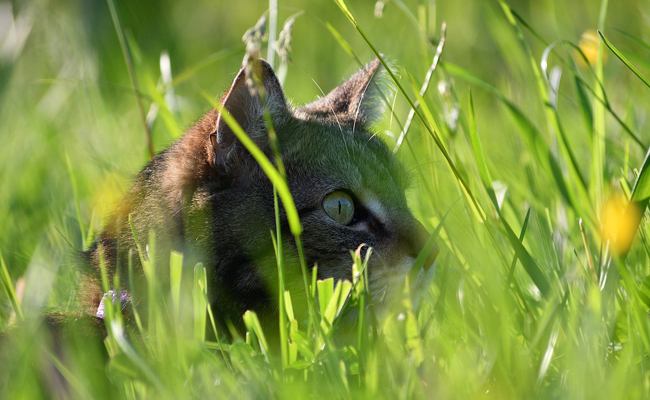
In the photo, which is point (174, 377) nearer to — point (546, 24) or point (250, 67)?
point (250, 67)

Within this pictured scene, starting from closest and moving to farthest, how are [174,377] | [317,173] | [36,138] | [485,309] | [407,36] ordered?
[174,377], [485,309], [317,173], [36,138], [407,36]

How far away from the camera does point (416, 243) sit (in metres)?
1.63

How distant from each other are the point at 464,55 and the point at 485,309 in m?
3.30

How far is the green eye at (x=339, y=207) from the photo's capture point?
1.60 meters

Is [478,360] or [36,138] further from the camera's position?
[36,138]

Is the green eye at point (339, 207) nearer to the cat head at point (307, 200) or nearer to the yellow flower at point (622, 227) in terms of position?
the cat head at point (307, 200)

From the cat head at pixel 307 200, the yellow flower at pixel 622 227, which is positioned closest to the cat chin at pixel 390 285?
the cat head at pixel 307 200

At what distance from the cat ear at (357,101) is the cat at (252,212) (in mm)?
261

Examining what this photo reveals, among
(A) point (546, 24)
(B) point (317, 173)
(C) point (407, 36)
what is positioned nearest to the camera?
(B) point (317, 173)

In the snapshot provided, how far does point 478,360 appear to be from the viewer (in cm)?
117

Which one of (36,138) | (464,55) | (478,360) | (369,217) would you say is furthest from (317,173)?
(464,55)

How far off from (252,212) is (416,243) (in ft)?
1.30

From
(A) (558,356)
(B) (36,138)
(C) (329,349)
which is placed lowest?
(A) (558,356)

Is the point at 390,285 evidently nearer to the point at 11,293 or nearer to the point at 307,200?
the point at 307,200
